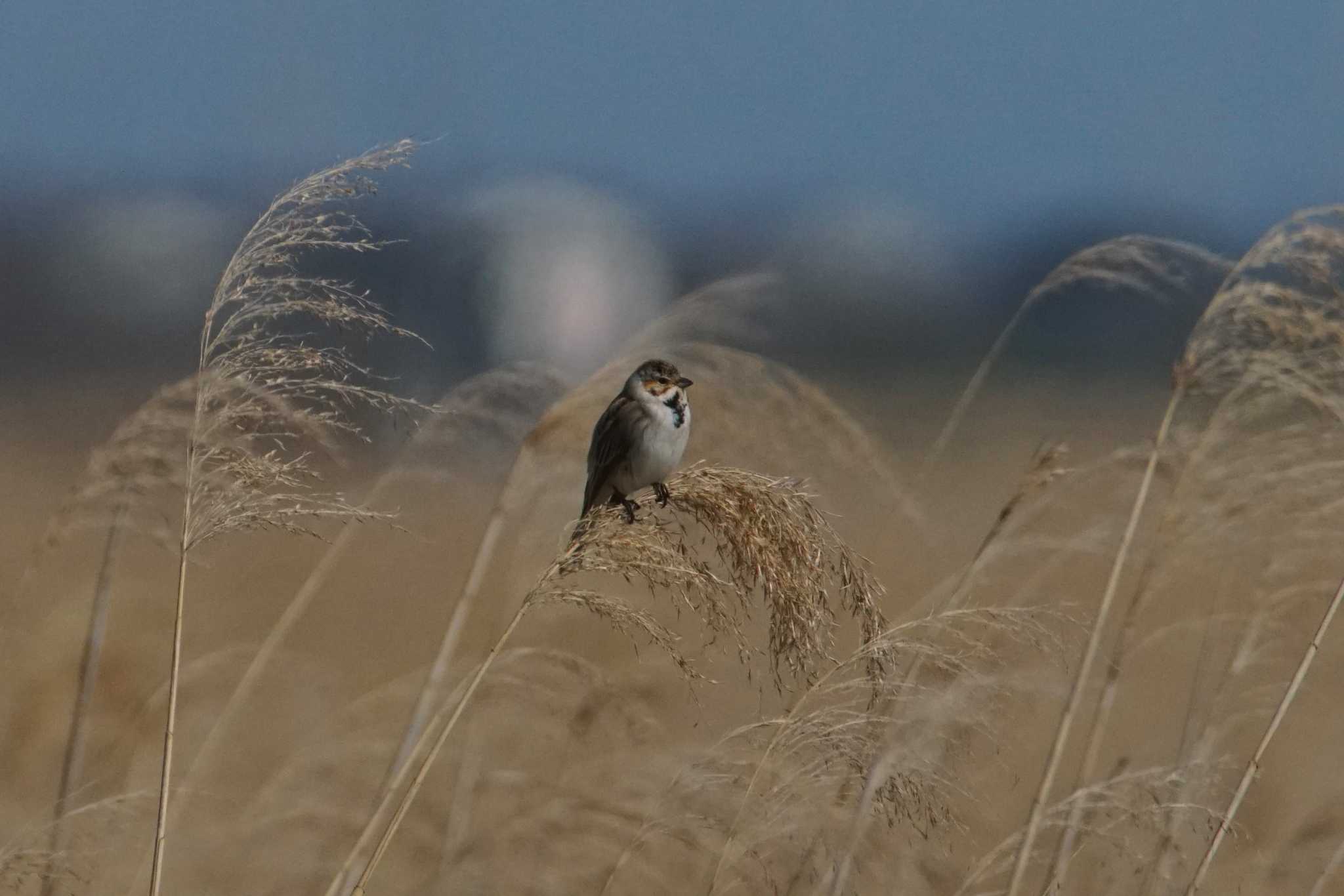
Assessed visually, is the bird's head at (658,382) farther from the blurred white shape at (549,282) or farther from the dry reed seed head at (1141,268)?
the blurred white shape at (549,282)

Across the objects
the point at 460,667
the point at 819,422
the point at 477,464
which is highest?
the point at 819,422

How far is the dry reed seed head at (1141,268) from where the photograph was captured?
10.2ft

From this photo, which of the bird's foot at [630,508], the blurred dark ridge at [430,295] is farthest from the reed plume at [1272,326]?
the blurred dark ridge at [430,295]

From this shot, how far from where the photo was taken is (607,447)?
3764 millimetres

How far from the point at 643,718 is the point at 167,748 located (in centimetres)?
131

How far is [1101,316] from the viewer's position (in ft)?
136

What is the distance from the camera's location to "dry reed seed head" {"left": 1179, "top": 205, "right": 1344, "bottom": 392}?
9.58ft

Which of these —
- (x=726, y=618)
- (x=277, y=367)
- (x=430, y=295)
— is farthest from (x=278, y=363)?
(x=430, y=295)

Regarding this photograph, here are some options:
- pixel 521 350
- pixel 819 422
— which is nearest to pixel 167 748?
pixel 819 422

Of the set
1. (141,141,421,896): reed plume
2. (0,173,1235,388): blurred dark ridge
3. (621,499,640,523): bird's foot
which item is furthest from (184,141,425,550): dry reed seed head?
(0,173,1235,388): blurred dark ridge

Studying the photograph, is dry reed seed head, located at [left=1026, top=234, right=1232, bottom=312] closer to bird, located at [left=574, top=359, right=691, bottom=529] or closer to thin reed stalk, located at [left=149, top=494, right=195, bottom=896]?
bird, located at [left=574, top=359, right=691, bottom=529]

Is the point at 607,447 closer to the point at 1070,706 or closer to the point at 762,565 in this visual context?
the point at 762,565

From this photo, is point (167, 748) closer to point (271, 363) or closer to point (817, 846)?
point (271, 363)

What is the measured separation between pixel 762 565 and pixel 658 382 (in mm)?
1208
